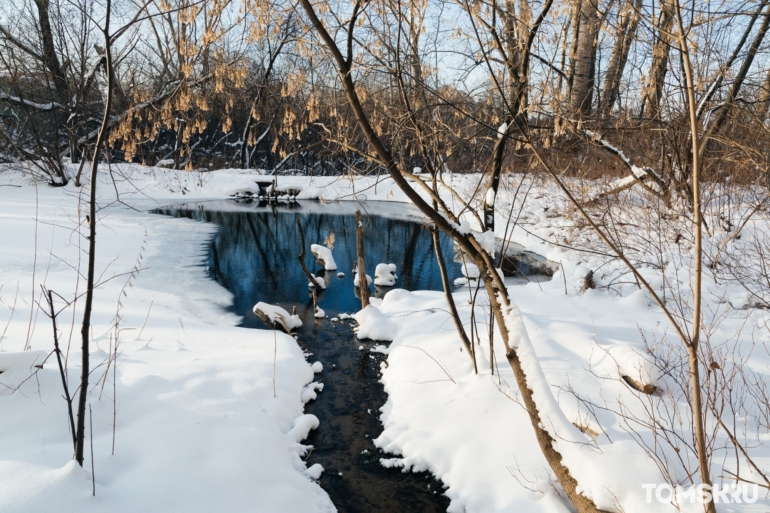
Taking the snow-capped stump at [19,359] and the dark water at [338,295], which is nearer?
the snow-capped stump at [19,359]

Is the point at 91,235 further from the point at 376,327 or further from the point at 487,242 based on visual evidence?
the point at 376,327

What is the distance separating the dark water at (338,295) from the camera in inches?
141

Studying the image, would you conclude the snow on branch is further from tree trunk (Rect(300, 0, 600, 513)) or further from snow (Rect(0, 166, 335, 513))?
snow (Rect(0, 166, 335, 513))

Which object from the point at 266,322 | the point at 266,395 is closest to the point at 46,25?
the point at 266,322

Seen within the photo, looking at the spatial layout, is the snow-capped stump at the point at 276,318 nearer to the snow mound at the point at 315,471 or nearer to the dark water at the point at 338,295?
the dark water at the point at 338,295

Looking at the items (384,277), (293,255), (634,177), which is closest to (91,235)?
(384,277)

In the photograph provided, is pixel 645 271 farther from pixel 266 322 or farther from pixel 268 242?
pixel 268 242

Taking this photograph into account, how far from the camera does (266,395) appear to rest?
434cm

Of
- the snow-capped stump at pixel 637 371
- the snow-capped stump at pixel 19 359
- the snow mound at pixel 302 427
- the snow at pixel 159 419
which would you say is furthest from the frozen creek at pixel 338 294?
the snow-capped stump at pixel 19 359

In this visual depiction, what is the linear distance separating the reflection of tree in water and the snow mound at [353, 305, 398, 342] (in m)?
1.09

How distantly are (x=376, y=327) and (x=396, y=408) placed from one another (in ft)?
6.94

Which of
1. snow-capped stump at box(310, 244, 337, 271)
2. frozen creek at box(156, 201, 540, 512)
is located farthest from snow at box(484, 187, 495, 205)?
snow-capped stump at box(310, 244, 337, 271)

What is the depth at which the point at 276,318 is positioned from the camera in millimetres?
6781

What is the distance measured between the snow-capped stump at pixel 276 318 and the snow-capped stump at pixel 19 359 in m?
3.44
